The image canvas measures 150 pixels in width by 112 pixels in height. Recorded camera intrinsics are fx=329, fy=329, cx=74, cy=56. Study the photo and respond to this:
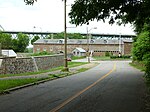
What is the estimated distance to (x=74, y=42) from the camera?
146125mm

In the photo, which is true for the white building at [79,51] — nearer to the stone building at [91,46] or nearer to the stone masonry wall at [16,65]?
the stone building at [91,46]

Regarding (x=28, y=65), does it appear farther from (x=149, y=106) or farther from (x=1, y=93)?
(x=149, y=106)

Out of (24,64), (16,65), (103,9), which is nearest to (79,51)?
(24,64)

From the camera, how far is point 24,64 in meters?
38.5

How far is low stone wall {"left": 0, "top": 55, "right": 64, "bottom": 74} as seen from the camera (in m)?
34.1

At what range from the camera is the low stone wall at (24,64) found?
34.1 meters

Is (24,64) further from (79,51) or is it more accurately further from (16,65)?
(79,51)

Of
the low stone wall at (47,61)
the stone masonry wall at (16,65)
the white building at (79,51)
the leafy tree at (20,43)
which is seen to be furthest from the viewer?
the white building at (79,51)

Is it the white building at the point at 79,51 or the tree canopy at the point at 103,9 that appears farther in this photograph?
the white building at the point at 79,51

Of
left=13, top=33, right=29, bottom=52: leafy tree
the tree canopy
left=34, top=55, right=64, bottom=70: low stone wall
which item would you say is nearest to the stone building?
left=13, top=33, right=29, bottom=52: leafy tree

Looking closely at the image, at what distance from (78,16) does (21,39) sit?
376 feet

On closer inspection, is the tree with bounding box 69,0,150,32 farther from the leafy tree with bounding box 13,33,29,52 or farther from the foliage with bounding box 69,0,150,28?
the leafy tree with bounding box 13,33,29,52

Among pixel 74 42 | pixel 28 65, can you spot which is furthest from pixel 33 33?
pixel 28 65

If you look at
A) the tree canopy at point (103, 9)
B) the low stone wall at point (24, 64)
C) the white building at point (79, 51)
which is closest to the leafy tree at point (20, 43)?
the white building at point (79, 51)
